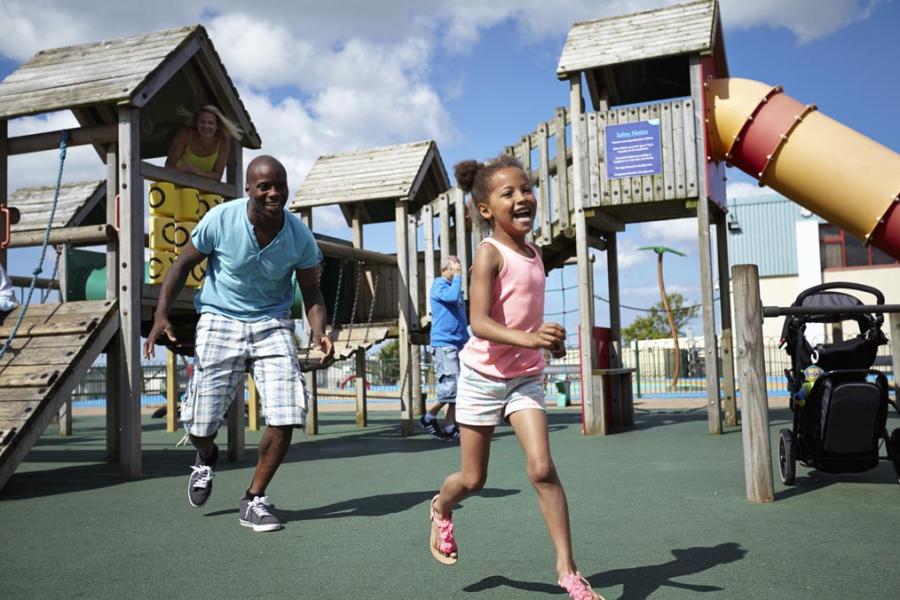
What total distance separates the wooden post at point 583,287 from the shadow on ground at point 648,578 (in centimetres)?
669

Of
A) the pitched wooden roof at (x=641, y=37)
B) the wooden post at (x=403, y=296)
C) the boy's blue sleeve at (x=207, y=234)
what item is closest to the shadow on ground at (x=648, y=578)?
the boy's blue sleeve at (x=207, y=234)

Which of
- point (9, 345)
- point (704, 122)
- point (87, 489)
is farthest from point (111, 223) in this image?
point (704, 122)

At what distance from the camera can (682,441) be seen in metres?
9.37

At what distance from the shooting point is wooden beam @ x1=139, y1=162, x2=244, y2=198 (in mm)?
7992

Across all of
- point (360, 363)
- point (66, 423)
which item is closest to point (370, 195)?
point (360, 363)

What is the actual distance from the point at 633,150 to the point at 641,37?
1414 mm

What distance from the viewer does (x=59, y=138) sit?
8164 mm

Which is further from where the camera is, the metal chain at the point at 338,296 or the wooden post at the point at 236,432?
the metal chain at the point at 338,296

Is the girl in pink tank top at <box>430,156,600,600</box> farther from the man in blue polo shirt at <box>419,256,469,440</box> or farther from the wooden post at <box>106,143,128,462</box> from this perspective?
the man in blue polo shirt at <box>419,256,469,440</box>

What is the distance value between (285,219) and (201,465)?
157 cm

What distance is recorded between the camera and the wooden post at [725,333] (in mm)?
11164

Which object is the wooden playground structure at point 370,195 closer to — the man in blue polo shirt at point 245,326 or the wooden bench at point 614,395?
the wooden bench at point 614,395

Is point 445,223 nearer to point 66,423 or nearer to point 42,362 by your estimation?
point 42,362

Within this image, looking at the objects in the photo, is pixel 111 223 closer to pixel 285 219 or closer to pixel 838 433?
pixel 285 219
